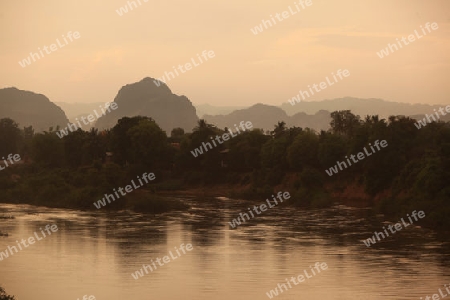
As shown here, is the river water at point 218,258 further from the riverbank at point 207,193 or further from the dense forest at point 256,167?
the dense forest at point 256,167

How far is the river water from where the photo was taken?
33.2 meters

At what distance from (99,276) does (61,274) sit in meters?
2.15

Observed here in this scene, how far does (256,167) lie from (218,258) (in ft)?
177

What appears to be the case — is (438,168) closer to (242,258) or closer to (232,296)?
(242,258)

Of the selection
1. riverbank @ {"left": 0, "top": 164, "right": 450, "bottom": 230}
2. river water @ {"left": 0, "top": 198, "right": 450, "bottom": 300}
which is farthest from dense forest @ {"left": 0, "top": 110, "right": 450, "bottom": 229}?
river water @ {"left": 0, "top": 198, "right": 450, "bottom": 300}

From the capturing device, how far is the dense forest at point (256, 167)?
63.7 meters

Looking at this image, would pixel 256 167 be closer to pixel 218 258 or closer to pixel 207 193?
pixel 207 193

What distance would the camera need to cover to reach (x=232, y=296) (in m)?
32.1

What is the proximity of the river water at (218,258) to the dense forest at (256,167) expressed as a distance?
590 centimetres

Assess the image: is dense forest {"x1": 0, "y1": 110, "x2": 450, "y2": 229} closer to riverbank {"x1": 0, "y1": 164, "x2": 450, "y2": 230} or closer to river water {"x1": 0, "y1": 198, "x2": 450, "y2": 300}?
riverbank {"x1": 0, "y1": 164, "x2": 450, "y2": 230}

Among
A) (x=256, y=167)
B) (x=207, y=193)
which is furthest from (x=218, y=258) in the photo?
(x=256, y=167)

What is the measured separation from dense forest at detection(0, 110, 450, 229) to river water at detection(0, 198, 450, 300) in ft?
19.3

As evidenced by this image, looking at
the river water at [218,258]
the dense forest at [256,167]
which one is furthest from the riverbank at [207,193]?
the river water at [218,258]

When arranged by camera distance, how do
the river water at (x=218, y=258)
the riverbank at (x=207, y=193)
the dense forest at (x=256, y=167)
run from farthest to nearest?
the dense forest at (x=256, y=167) → the riverbank at (x=207, y=193) → the river water at (x=218, y=258)
